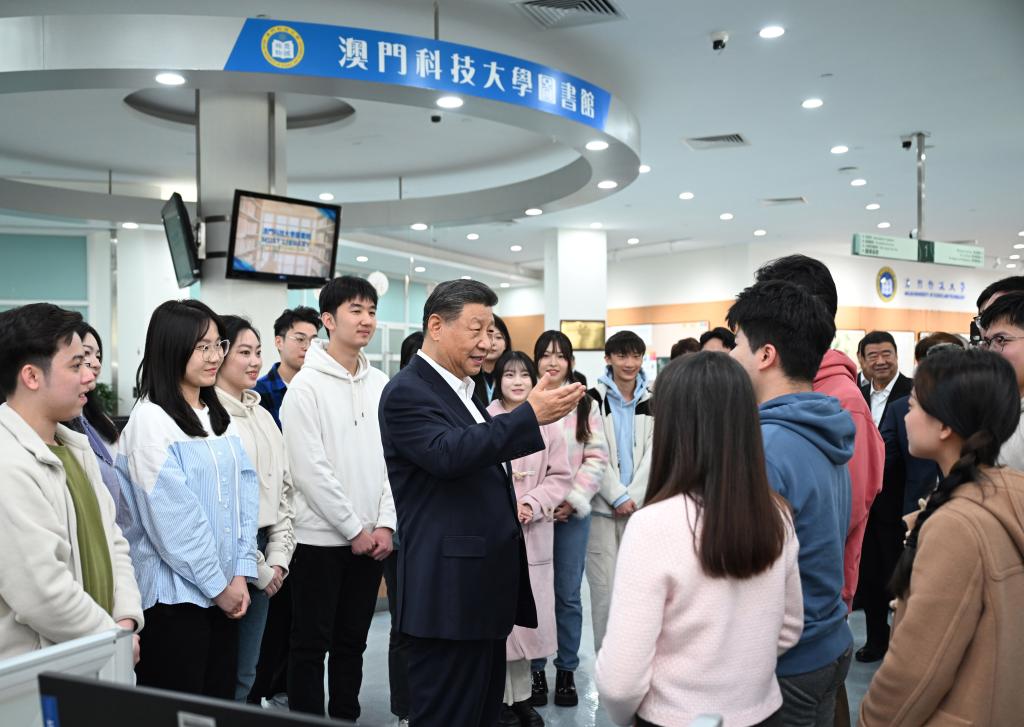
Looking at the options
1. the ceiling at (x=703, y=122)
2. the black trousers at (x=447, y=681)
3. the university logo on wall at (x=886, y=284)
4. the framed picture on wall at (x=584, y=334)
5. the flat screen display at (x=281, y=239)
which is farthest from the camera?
the university logo on wall at (x=886, y=284)

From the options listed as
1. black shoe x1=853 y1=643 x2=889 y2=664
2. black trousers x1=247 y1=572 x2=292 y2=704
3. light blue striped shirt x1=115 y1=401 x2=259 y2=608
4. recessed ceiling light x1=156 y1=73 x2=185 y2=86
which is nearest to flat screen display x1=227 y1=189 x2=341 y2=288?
recessed ceiling light x1=156 y1=73 x2=185 y2=86

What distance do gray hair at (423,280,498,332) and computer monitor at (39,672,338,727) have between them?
1684mm

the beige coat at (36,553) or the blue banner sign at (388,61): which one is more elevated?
the blue banner sign at (388,61)

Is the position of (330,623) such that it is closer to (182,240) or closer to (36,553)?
(36,553)

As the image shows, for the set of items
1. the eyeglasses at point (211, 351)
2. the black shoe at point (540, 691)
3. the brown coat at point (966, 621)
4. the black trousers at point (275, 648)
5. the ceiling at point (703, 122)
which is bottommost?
the black shoe at point (540, 691)

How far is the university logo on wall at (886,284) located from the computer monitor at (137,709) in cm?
1841

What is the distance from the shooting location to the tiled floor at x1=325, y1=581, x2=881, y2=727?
3.60m

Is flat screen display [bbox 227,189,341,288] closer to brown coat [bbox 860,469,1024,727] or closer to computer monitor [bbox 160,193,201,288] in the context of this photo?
computer monitor [bbox 160,193,201,288]

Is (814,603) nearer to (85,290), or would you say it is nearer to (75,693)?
(75,693)

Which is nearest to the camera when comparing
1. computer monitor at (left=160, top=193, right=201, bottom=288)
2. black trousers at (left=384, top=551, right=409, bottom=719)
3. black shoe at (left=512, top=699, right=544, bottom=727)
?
black trousers at (left=384, top=551, right=409, bottom=719)

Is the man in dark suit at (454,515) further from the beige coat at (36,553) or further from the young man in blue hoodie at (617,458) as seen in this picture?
the young man in blue hoodie at (617,458)

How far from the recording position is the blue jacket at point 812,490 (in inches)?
70.5

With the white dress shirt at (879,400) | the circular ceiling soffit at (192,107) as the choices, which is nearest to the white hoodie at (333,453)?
the white dress shirt at (879,400)

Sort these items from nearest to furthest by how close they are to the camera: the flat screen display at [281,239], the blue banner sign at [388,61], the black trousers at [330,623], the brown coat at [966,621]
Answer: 1. the brown coat at [966,621]
2. the black trousers at [330,623]
3. the blue banner sign at [388,61]
4. the flat screen display at [281,239]
